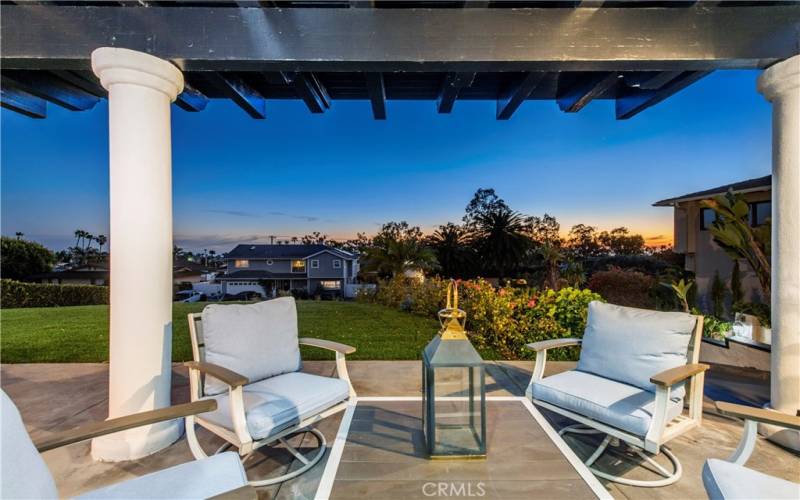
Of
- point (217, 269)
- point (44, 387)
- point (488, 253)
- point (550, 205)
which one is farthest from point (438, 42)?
point (217, 269)

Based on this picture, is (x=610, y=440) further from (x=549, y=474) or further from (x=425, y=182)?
(x=425, y=182)

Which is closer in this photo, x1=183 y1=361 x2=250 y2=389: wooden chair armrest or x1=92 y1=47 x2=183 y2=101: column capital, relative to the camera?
x1=183 y1=361 x2=250 y2=389: wooden chair armrest

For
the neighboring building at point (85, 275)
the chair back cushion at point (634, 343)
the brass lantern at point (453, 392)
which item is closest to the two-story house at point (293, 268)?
the neighboring building at point (85, 275)

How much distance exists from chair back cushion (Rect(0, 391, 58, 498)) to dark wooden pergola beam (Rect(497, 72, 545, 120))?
3.49m

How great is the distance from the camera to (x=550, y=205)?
1062 centimetres

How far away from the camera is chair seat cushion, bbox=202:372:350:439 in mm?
1984

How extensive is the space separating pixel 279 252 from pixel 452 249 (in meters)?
15.6

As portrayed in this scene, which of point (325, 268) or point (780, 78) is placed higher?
point (780, 78)

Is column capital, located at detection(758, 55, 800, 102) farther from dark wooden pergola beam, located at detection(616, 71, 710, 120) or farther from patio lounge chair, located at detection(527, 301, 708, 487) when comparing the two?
patio lounge chair, located at detection(527, 301, 708, 487)

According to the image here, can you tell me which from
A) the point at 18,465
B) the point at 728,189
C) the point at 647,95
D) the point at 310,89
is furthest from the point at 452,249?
the point at 18,465

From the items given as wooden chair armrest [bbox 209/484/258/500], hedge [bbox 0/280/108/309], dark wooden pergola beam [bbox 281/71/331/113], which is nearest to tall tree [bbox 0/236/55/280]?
hedge [bbox 0/280/108/309]

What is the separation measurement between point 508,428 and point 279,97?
3715mm

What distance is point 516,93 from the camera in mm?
3197

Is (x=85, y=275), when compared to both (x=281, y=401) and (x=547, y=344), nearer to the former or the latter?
(x=281, y=401)
